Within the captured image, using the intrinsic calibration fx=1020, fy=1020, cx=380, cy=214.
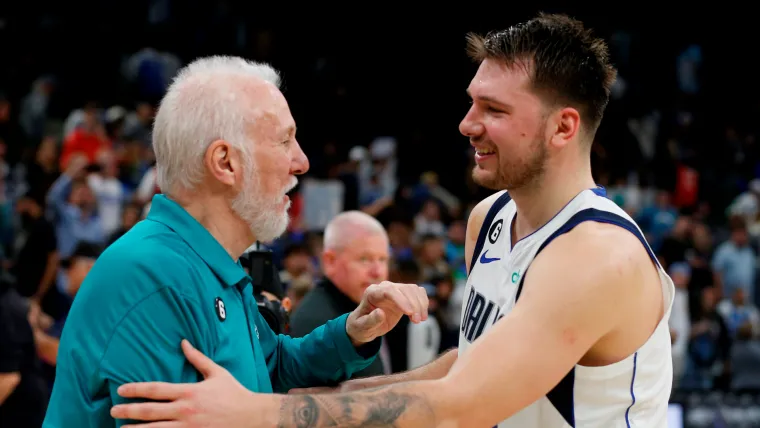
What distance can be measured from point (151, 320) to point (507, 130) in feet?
3.86

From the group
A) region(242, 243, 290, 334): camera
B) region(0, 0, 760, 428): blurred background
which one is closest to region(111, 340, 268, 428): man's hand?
region(242, 243, 290, 334): camera

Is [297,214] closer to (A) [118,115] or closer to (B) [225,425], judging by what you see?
(A) [118,115]

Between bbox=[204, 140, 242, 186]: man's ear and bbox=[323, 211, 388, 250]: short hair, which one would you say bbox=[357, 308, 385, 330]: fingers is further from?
bbox=[323, 211, 388, 250]: short hair

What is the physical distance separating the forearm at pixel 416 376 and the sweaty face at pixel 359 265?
85.1 inches

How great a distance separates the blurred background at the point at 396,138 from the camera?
10.2 metres

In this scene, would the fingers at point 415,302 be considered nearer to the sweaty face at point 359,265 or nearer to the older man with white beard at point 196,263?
the older man with white beard at point 196,263

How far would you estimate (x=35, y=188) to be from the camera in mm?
10938

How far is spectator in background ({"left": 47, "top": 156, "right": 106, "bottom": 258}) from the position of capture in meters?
10.2

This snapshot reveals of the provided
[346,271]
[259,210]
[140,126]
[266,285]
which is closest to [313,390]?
[259,210]

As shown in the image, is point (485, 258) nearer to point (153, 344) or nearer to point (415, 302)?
point (415, 302)

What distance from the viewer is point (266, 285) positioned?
173 inches

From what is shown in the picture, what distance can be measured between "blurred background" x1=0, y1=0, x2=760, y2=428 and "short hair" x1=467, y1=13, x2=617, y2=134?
4.17m

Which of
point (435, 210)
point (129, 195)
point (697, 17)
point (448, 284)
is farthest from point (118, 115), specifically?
point (697, 17)

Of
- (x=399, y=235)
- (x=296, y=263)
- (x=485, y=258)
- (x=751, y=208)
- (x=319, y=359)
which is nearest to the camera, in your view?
(x=319, y=359)
